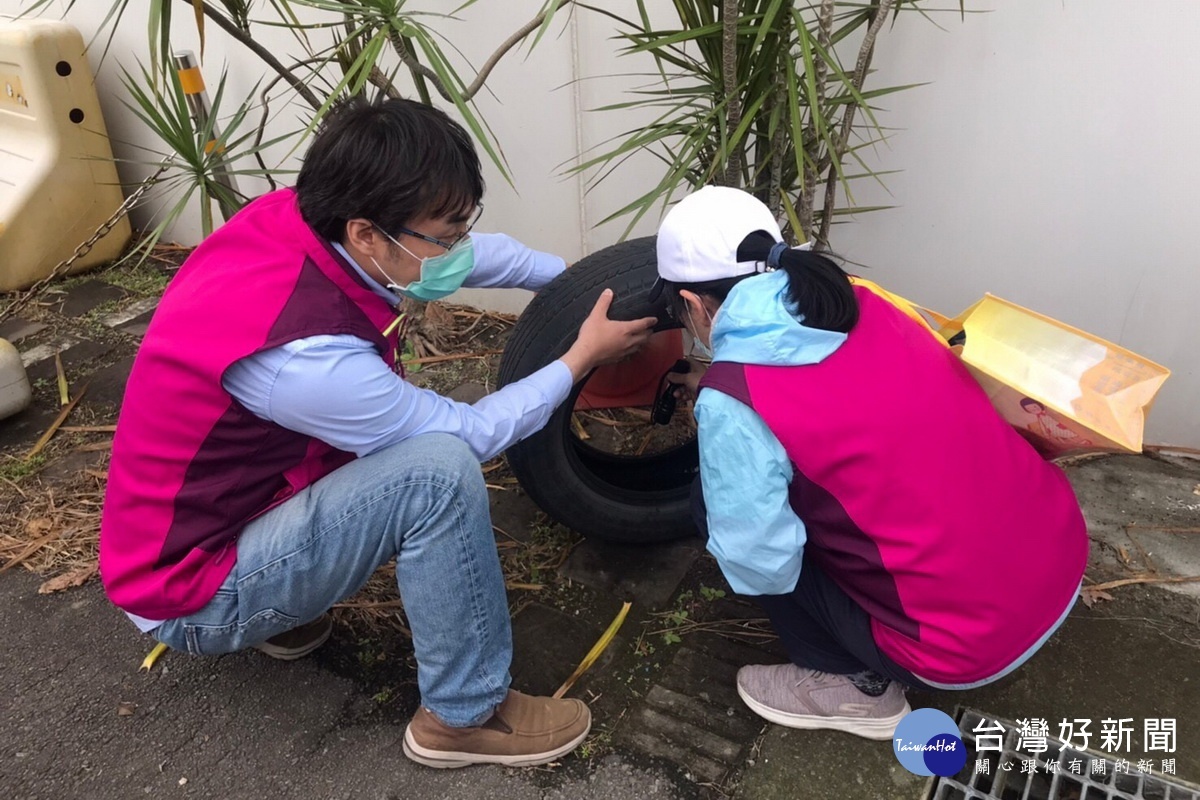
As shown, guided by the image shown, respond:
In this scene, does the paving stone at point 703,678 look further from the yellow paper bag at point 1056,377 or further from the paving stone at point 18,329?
the paving stone at point 18,329

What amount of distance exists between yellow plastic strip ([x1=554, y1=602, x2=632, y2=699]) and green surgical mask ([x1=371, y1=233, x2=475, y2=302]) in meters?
0.88

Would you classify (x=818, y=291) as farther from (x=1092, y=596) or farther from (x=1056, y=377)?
(x=1092, y=596)

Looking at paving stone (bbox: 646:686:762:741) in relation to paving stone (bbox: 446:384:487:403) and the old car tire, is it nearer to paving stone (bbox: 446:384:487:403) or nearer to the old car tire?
the old car tire

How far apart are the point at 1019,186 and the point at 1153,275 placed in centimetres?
43

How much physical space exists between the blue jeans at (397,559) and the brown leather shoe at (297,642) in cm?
36

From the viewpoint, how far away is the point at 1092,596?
6.58 ft

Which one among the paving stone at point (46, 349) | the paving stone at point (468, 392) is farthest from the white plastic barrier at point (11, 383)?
the paving stone at point (468, 392)

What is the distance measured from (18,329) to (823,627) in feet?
12.3

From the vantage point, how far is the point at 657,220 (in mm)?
2893

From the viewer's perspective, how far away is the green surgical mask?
1.62 metres

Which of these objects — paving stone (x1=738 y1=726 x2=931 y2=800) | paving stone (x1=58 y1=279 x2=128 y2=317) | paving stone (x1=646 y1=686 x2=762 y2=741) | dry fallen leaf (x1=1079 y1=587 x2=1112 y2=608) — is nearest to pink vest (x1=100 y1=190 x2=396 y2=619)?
paving stone (x1=646 y1=686 x2=762 y2=741)

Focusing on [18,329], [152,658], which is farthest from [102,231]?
[152,658]

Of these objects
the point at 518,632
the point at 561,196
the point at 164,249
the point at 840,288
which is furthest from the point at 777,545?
the point at 164,249

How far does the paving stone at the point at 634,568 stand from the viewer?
2.11m
